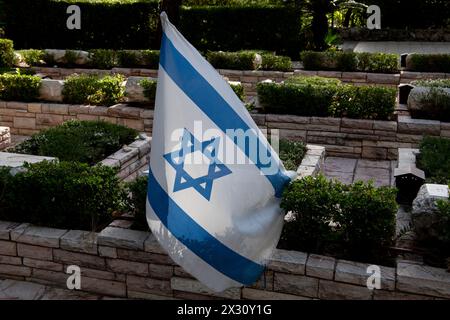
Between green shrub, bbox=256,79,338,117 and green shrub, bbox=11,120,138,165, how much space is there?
2.39 metres

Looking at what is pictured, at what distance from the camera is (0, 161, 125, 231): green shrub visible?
4.50 m

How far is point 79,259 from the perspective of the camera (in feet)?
14.5

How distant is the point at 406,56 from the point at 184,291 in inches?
389

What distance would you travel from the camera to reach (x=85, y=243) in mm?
4348

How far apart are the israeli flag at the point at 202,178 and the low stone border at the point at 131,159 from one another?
249cm

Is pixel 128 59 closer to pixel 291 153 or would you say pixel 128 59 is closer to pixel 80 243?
pixel 291 153

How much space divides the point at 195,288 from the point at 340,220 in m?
1.22

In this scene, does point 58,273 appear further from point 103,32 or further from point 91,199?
point 103,32

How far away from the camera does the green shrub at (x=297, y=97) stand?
323 inches

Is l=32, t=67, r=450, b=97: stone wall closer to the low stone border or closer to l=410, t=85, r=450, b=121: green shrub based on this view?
l=410, t=85, r=450, b=121: green shrub

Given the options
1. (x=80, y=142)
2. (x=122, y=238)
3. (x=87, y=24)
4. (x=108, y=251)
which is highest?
(x=87, y=24)

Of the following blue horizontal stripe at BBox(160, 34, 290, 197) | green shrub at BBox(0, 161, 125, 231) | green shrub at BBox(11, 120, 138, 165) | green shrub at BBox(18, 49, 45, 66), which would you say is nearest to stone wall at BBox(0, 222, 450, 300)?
green shrub at BBox(0, 161, 125, 231)

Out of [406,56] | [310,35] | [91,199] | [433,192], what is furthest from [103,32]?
[433,192]

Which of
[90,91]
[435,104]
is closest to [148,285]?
[435,104]
